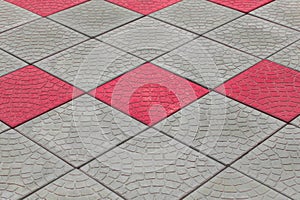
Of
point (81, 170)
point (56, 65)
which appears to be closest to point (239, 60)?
point (56, 65)

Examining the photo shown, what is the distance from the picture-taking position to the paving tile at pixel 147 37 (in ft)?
16.7

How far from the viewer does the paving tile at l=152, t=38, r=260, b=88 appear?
4.72m

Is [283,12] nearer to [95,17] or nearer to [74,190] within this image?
[95,17]

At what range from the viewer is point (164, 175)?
3764mm

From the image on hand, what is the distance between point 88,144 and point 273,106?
4.49 ft

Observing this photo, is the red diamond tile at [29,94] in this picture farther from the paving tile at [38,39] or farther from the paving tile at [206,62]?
the paving tile at [206,62]

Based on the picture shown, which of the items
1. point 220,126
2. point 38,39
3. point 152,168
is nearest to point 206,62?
point 220,126

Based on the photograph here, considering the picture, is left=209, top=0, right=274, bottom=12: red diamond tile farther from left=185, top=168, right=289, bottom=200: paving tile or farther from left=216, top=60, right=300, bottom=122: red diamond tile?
left=185, top=168, right=289, bottom=200: paving tile

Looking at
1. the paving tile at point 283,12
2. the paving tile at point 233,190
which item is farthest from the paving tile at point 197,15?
the paving tile at point 233,190

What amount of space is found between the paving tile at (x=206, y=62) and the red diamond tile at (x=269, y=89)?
0.09 meters

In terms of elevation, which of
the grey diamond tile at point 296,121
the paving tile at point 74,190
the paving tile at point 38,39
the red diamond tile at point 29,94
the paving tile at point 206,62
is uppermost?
the paving tile at point 206,62

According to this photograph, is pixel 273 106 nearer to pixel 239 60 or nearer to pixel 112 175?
pixel 239 60

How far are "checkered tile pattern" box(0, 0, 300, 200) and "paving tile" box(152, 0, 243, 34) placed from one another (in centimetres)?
1

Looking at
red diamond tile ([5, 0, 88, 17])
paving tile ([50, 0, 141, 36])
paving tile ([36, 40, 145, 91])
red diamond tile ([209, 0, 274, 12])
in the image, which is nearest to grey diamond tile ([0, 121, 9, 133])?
paving tile ([36, 40, 145, 91])
